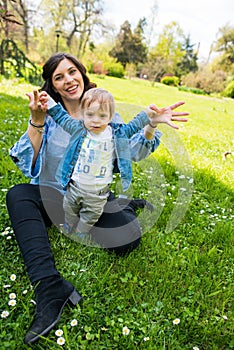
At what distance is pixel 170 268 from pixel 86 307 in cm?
61

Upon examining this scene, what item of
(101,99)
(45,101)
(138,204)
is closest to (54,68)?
(45,101)

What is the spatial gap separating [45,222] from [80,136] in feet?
2.21

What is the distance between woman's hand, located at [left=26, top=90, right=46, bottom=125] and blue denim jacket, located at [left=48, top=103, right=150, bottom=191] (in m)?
0.06

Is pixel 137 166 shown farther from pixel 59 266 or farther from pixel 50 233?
Answer: pixel 59 266

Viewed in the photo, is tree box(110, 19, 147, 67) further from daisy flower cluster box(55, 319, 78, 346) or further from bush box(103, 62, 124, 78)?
daisy flower cluster box(55, 319, 78, 346)

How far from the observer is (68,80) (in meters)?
2.05

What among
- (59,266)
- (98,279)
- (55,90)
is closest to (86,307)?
(98,279)

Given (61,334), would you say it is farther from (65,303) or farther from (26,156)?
(26,156)

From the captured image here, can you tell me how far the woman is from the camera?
168 centimetres

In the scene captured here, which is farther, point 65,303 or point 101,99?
point 101,99

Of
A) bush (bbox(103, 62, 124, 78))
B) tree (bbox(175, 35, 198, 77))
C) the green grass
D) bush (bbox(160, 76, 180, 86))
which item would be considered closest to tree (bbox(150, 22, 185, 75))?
tree (bbox(175, 35, 198, 77))

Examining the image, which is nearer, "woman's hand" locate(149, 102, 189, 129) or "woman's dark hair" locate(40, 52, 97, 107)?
"woman's hand" locate(149, 102, 189, 129)

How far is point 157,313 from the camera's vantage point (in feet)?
5.38

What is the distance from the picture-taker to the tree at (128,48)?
33.8 m
